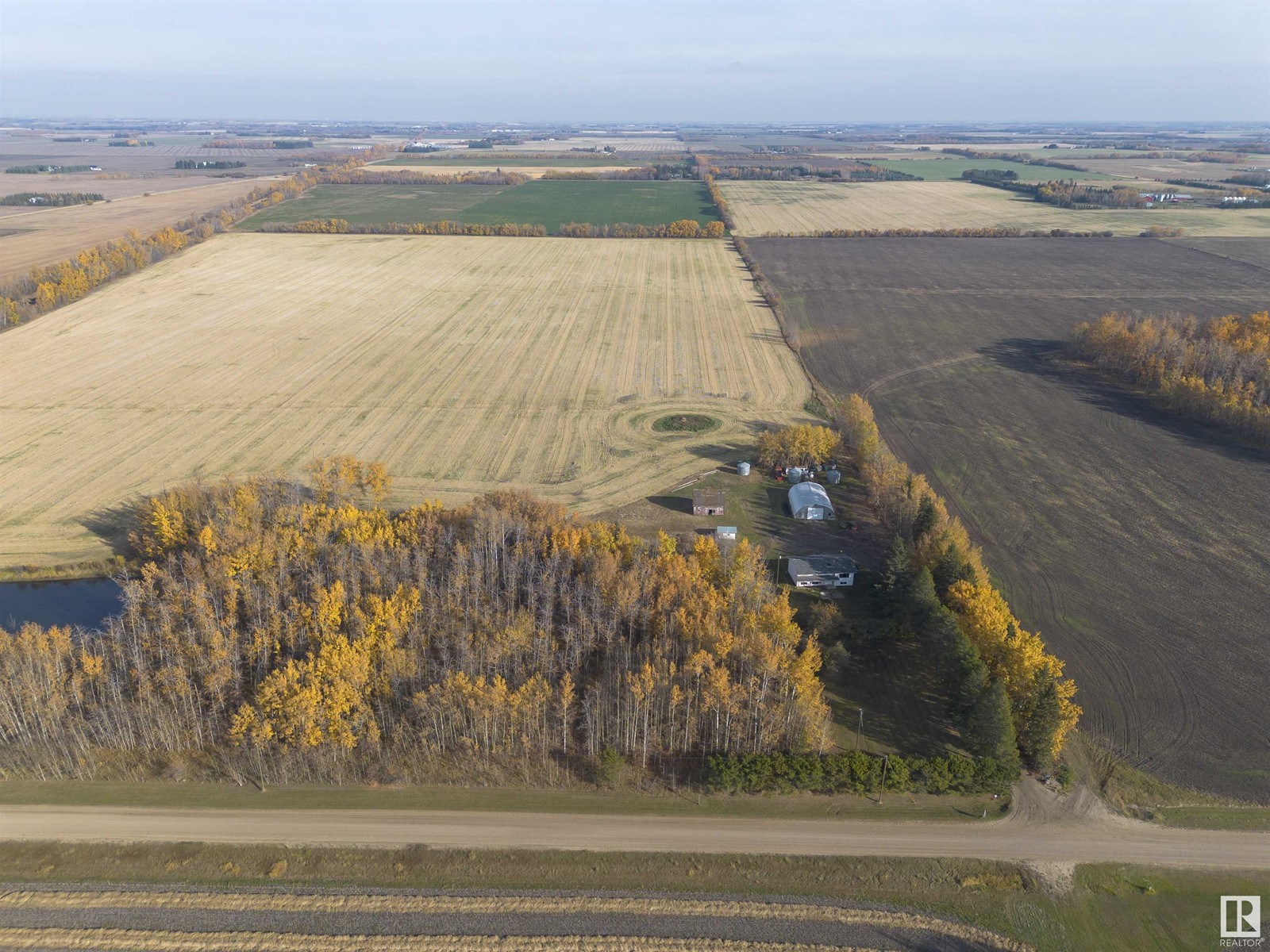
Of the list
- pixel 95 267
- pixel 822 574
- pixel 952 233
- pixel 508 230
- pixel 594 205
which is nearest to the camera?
pixel 822 574

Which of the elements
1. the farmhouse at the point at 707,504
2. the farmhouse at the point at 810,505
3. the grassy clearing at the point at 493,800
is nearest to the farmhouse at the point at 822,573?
the farmhouse at the point at 810,505

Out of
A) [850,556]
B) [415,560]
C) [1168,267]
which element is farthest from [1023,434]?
[1168,267]

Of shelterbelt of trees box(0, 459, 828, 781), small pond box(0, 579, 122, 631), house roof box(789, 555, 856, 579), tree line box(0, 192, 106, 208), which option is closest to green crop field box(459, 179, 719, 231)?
tree line box(0, 192, 106, 208)

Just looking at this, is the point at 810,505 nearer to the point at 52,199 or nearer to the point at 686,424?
the point at 686,424

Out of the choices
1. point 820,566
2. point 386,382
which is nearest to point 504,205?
point 386,382

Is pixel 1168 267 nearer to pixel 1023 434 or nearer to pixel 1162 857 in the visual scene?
pixel 1023 434

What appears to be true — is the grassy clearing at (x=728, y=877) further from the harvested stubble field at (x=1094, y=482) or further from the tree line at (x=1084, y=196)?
the tree line at (x=1084, y=196)
